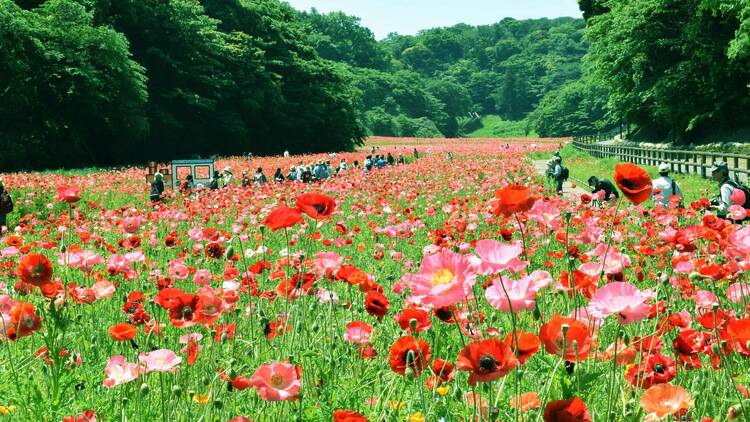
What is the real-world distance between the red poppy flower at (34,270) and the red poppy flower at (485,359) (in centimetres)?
161

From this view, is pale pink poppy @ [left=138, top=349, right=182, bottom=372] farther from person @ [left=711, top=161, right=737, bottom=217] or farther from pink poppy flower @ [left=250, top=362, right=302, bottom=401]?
person @ [left=711, top=161, right=737, bottom=217]

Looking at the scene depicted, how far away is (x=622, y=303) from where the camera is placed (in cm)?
172

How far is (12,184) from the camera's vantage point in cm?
1645

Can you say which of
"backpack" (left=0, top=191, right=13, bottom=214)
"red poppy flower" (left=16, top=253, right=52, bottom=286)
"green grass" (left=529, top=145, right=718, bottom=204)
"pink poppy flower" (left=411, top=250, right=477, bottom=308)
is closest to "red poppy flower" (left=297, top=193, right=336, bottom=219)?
"red poppy flower" (left=16, top=253, right=52, bottom=286)

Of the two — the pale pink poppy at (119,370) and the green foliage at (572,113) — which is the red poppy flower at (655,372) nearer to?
the pale pink poppy at (119,370)

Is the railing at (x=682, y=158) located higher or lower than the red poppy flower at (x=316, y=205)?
lower

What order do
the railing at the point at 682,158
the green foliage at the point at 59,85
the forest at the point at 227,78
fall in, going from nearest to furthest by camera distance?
1. the railing at the point at 682,158
2. the green foliage at the point at 59,85
3. the forest at the point at 227,78

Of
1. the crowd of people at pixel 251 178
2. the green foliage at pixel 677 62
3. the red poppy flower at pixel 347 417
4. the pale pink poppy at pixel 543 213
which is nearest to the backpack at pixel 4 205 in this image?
the crowd of people at pixel 251 178

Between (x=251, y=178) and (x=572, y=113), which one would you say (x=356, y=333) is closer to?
(x=251, y=178)

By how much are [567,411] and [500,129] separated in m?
145

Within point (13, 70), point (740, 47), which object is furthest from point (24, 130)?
point (740, 47)

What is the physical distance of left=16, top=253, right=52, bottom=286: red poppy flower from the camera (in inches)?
93.7

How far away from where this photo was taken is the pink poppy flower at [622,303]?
1.71 meters

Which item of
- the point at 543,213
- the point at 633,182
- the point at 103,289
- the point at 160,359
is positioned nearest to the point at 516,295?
the point at 633,182
